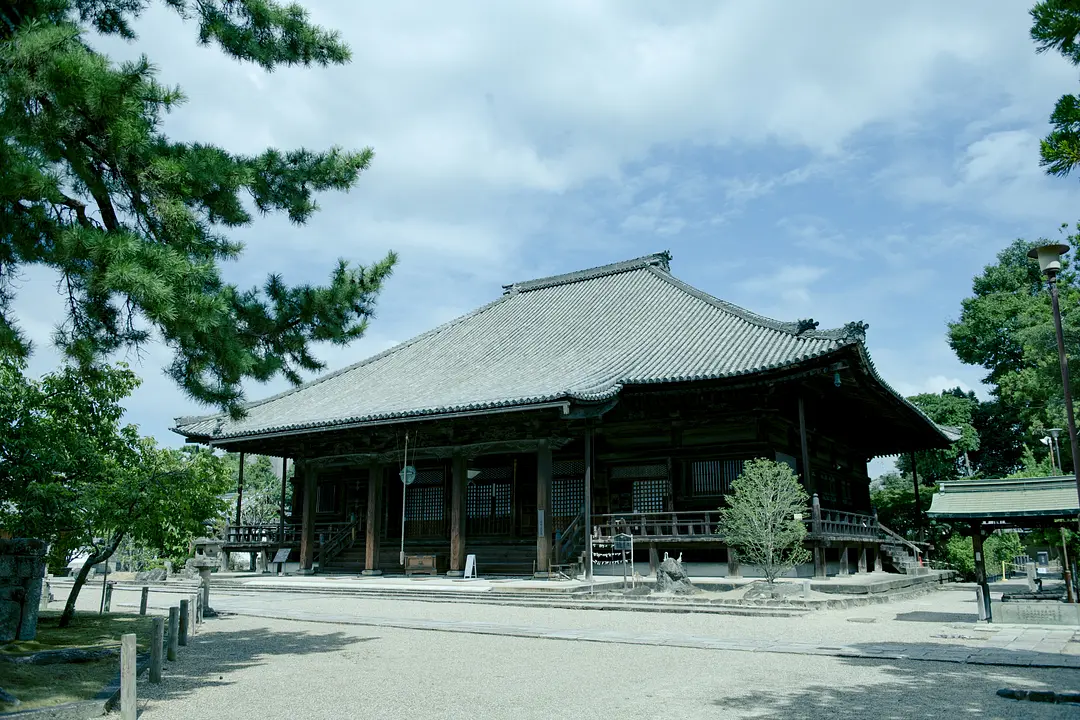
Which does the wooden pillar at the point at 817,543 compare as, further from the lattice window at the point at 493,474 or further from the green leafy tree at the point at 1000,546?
the green leafy tree at the point at 1000,546

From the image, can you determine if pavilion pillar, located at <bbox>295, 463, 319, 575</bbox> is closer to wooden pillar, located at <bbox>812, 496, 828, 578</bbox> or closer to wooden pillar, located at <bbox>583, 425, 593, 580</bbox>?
wooden pillar, located at <bbox>583, 425, 593, 580</bbox>

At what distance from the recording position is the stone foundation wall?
969 centimetres

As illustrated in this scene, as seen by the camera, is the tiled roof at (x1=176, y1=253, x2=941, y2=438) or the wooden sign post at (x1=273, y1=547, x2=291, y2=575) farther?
the wooden sign post at (x1=273, y1=547, x2=291, y2=575)

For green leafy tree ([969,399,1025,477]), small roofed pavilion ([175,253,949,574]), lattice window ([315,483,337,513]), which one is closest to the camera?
small roofed pavilion ([175,253,949,574])

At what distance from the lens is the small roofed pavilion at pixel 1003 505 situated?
12.5 meters

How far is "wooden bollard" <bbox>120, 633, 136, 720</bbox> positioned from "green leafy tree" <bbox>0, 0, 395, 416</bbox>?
2.56 meters

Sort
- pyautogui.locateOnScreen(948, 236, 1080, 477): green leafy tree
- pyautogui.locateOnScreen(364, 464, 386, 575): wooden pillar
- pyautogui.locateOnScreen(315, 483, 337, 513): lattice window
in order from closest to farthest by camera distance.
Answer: pyautogui.locateOnScreen(364, 464, 386, 575): wooden pillar, pyautogui.locateOnScreen(315, 483, 337, 513): lattice window, pyautogui.locateOnScreen(948, 236, 1080, 477): green leafy tree

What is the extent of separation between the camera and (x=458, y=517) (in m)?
20.3

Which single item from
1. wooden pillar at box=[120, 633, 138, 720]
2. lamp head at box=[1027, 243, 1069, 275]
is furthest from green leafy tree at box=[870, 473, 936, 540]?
wooden pillar at box=[120, 633, 138, 720]

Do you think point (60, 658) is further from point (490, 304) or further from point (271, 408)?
point (490, 304)

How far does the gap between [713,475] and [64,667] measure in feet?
48.4

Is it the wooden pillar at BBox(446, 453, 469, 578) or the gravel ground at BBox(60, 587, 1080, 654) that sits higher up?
the wooden pillar at BBox(446, 453, 469, 578)

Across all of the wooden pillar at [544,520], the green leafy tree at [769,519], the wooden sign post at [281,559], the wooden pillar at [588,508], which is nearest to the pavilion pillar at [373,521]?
the wooden sign post at [281,559]

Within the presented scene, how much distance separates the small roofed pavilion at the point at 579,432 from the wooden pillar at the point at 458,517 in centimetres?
4
